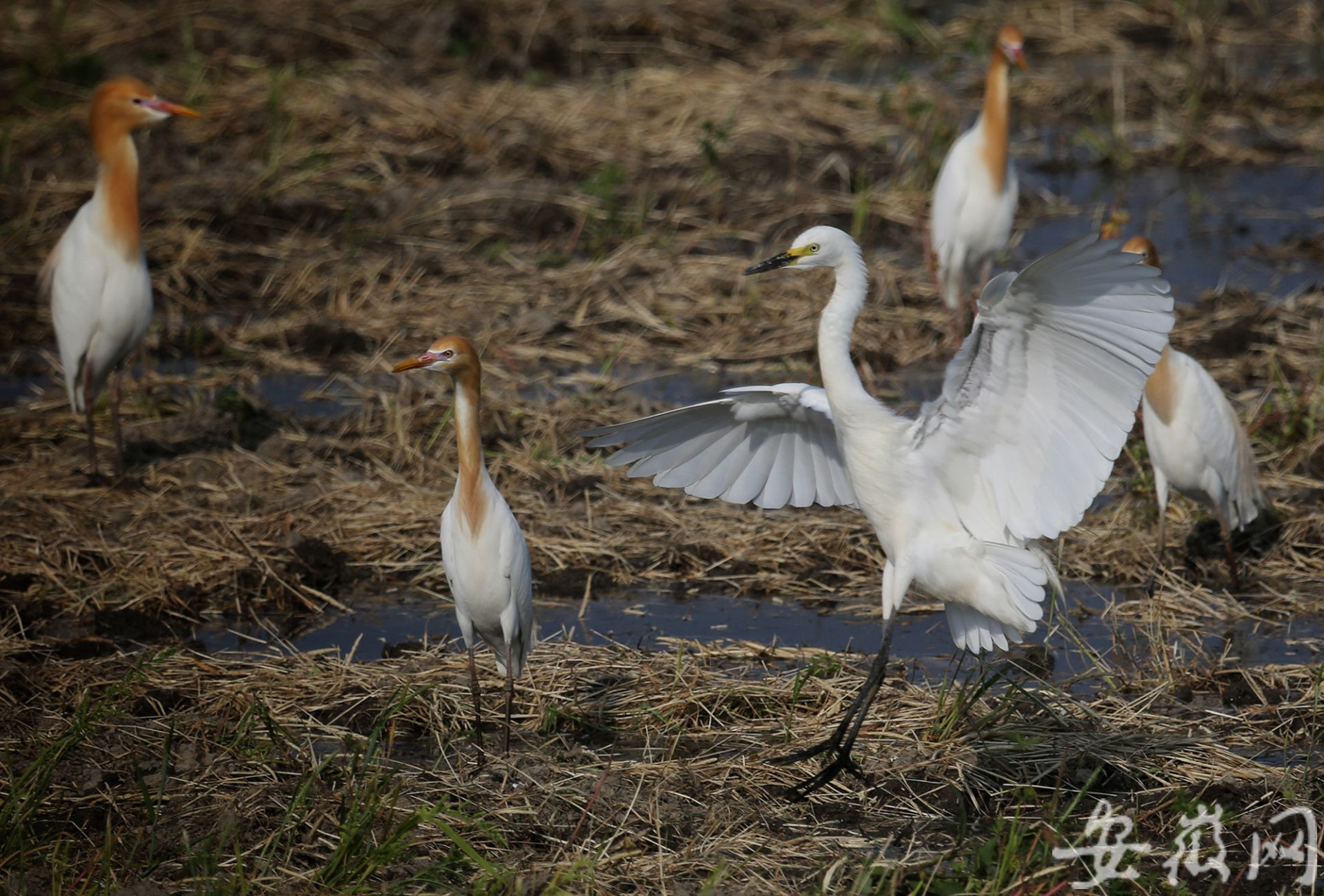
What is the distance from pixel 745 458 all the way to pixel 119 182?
3.51 metres

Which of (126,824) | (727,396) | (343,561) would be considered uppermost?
(727,396)

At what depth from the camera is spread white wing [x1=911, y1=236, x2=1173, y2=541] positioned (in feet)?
11.7

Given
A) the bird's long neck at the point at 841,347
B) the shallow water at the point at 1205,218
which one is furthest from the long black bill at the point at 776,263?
the shallow water at the point at 1205,218

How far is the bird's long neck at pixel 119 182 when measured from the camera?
6.57m

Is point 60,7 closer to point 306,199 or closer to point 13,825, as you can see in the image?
point 306,199

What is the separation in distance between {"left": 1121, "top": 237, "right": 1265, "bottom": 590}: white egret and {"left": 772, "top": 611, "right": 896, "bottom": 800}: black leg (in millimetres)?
1761

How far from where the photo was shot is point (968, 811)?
158 inches

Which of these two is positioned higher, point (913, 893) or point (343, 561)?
point (913, 893)

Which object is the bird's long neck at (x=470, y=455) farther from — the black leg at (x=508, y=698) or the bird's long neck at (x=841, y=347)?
the bird's long neck at (x=841, y=347)

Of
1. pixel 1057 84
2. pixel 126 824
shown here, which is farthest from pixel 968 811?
pixel 1057 84

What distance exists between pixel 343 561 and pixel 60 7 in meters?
8.19

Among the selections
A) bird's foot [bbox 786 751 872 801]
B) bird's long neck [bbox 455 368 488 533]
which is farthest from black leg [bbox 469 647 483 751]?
bird's foot [bbox 786 751 872 801]

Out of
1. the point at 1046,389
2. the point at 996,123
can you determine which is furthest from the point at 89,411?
the point at 996,123

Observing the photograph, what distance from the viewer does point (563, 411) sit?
269 inches
